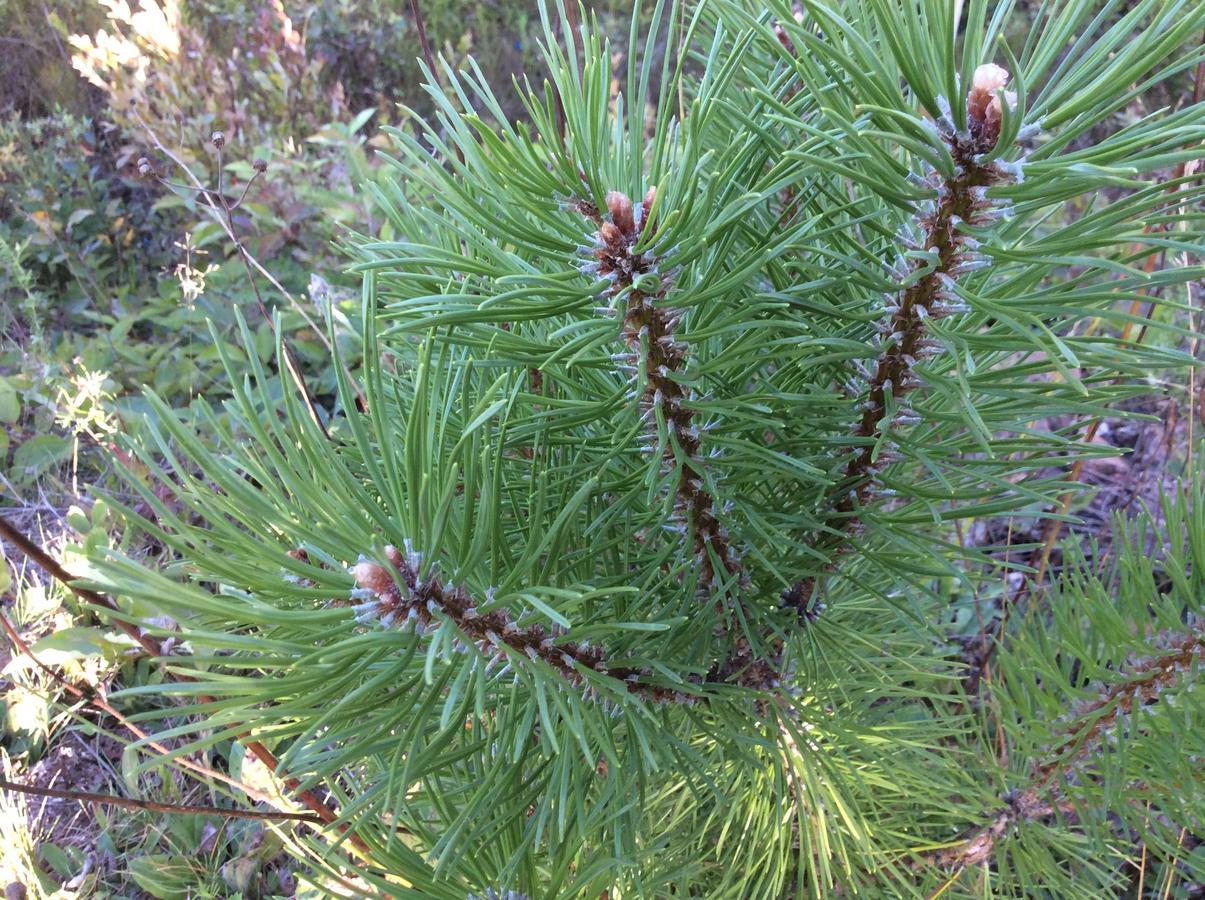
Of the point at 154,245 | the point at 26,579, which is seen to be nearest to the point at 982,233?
the point at 26,579

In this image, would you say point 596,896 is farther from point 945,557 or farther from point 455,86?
point 455,86

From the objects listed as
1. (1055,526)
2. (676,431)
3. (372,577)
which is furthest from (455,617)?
(1055,526)

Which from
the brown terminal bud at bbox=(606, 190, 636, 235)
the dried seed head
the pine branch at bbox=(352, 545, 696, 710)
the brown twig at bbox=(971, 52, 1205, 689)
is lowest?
the brown twig at bbox=(971, 52, 1205, 689)

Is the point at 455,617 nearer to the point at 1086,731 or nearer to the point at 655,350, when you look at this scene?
the point at 655,350

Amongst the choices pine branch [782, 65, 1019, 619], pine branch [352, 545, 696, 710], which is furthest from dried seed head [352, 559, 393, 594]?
pine branch [782, 65, 1019, 619]

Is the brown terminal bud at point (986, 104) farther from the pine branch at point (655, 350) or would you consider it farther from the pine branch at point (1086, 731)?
the pine branch at point (1086, 731)

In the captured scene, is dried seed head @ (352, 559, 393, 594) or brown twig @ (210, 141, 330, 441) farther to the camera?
brown twig @ (210, 141, 330, 441)

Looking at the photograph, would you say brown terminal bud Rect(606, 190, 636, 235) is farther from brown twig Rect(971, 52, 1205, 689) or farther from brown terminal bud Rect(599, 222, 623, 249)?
brown twig Rect(971, 52, 1205, 689)
